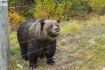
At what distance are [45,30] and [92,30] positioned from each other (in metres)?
3.76

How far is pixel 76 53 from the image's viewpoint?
854cm

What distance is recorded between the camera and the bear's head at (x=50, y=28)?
7.42m

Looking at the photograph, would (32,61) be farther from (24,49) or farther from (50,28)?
(50,28)

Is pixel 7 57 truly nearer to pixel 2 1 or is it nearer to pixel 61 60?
pixel 2 1

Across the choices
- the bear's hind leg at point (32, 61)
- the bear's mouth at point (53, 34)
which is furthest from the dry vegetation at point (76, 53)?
the bear's mouth at point (53, 34)

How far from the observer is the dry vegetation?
25.5 ft

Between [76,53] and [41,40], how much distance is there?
3.86 ft

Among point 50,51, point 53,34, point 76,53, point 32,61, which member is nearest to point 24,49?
point 32,61

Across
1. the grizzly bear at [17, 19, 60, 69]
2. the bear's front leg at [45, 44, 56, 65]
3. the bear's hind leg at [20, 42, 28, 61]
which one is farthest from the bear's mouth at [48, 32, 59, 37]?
the bear's hind leg at [20, 42, 28, 61]

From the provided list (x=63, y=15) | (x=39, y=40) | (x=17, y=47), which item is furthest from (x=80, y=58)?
(x=63, y=15)

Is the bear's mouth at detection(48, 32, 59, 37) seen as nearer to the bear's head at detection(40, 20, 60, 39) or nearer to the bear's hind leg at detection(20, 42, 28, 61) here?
the bear's head at detection(40, 20, 60, 39)

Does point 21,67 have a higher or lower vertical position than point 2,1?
lower

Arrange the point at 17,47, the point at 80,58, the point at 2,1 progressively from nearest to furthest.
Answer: the point at 2,1
the point at 80,58
the point at 17,47

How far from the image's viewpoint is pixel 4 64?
5668 millimetres
